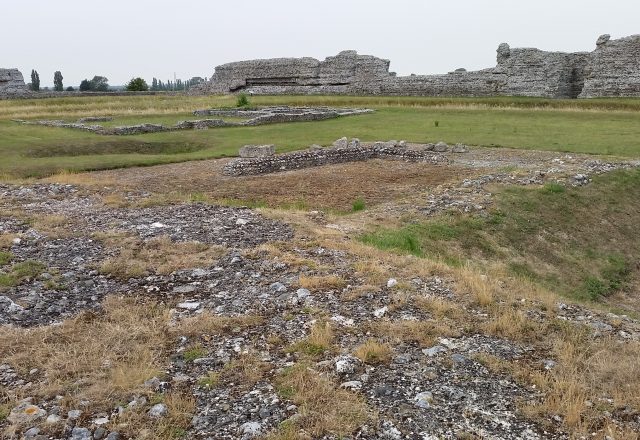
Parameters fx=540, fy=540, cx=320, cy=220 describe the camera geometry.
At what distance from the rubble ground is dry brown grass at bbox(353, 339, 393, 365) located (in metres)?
0.03

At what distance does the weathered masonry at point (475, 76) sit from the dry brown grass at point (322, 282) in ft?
131

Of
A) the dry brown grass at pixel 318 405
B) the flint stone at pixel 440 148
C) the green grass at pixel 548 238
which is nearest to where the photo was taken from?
the dry brown grass at pixel 318 405

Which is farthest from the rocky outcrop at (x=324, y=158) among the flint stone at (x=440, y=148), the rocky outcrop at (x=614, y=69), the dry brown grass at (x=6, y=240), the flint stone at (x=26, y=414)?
the rocky outcrop at (x=614, y=69)

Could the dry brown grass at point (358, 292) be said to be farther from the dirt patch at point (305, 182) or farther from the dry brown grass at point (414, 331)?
the dirt patch at point (305, 182)

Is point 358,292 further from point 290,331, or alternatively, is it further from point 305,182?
point 305,182

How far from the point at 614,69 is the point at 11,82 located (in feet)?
180

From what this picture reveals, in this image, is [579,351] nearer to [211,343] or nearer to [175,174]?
[211,343]

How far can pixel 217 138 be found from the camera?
92.4 ft

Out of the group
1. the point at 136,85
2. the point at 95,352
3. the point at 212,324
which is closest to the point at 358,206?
the point at 212,324

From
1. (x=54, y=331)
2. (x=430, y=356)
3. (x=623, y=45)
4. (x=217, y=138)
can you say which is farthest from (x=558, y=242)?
(x=623, y=45)

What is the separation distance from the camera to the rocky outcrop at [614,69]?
131 feet

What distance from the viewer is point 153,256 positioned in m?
9.77

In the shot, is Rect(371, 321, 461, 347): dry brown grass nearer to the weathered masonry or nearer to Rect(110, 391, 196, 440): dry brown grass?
Rect(110, 391, 196, 440): dry brown grass

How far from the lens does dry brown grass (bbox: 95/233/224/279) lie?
29.9 feet
